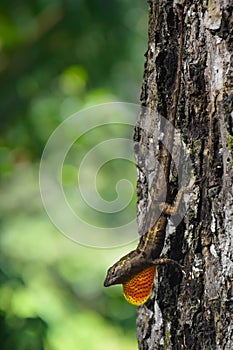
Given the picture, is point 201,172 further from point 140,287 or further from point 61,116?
point 61,116

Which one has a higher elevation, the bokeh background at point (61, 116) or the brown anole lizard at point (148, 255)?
the bokeh background at point (61, 116)

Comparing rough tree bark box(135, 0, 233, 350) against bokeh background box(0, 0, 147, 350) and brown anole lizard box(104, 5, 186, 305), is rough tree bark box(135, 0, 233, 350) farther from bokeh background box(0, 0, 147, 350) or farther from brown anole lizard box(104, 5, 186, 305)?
bokeh background box(0, 0, 147, 350)

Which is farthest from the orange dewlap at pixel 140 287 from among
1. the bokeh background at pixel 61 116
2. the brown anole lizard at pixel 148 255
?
the bokeh background at pixel 61 116

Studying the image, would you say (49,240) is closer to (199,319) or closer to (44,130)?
(44,130)

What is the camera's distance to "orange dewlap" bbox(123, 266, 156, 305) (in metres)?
1.84

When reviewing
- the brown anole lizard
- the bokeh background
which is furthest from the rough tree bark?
the bokeh background

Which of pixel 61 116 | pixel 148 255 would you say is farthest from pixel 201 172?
pixel 61 116

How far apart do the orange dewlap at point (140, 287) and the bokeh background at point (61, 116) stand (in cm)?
282

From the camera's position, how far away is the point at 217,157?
68.9 inches

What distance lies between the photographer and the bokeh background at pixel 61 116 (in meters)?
5.64

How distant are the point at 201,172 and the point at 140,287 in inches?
12.6

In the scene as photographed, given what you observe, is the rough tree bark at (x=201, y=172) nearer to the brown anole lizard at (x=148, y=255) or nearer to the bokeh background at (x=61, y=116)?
the brown anole lizard at (x=148, y=255)

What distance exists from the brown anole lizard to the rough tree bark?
24 millimetres

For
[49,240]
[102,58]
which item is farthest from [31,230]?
[102,58]
